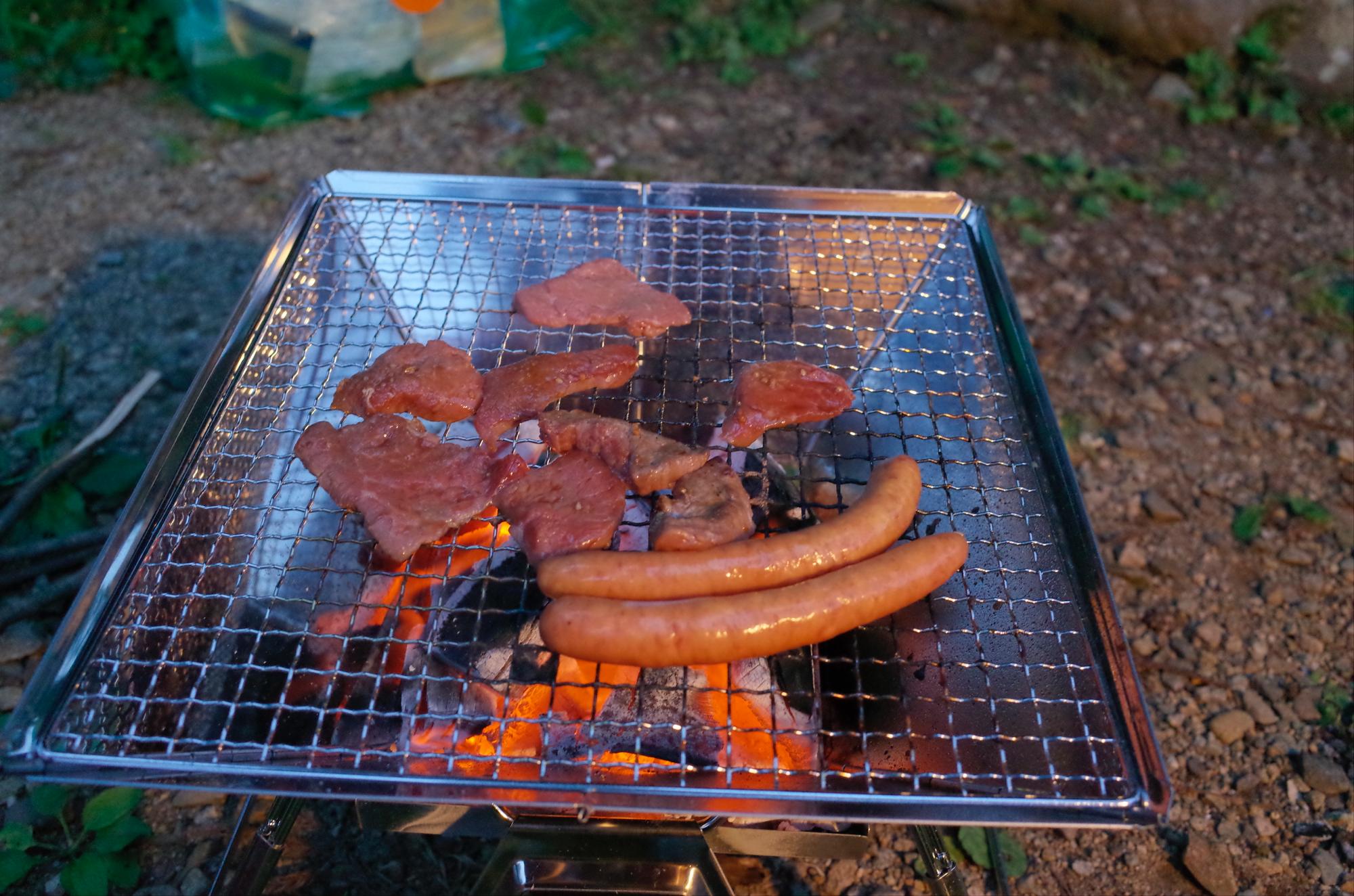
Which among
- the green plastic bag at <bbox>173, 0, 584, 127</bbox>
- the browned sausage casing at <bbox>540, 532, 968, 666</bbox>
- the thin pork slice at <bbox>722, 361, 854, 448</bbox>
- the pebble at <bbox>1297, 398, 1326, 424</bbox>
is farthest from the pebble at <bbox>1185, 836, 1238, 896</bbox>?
the green plastic bag at <bbox>173, 0, 584, 127</bbox>

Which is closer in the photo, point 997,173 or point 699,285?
point 699,285

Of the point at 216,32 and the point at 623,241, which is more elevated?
the point at 216,32

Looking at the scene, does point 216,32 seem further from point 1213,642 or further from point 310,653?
point 1213,642

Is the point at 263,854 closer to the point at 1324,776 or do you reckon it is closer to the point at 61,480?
the point at 61,480

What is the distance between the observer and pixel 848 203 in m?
3.50

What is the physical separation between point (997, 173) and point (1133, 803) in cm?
537

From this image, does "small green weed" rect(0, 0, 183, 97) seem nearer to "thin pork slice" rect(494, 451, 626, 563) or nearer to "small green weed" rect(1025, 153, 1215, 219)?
"thin pork slice" rect(494, 451, 626, 563)

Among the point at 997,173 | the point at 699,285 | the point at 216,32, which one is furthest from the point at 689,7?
the point at 699,285

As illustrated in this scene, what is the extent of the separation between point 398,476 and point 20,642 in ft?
7.05

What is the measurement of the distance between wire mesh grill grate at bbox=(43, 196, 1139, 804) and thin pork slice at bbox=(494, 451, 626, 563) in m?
0.18

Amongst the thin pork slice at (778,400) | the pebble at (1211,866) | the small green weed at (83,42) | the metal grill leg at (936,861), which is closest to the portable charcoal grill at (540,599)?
the thin pork slice at (778,400)

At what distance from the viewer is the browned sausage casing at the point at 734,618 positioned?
205 cm

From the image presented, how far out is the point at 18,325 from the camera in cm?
484

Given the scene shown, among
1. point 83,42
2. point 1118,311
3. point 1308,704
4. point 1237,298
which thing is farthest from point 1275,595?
point 83,42
